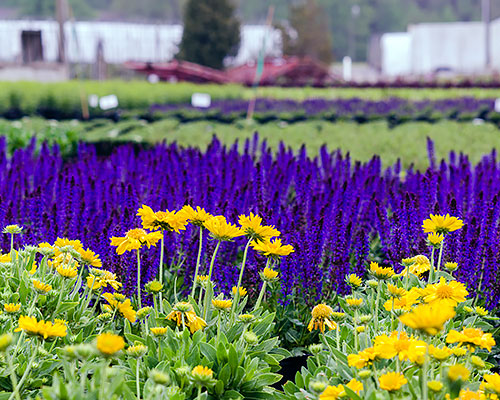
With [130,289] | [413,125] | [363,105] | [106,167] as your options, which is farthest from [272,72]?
[130,289]

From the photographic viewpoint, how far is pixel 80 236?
314 centimetres

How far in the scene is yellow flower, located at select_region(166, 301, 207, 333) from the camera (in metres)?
1.99

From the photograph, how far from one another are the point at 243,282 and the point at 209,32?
35878mm

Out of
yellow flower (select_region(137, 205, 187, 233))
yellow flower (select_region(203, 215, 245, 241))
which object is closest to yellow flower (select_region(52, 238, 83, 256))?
yellow flower (select_region(137, 205, 187, 233))

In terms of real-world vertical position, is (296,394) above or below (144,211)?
below

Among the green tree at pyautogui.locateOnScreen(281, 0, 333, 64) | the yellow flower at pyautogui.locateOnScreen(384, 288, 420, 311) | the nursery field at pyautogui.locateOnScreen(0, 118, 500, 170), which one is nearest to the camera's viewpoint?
the yellow flower at pyautogui.locateOnScreen(384, 288, 420, 311)

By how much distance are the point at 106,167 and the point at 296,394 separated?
3.24 meters

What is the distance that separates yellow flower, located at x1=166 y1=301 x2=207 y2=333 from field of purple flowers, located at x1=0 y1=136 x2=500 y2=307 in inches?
28.2

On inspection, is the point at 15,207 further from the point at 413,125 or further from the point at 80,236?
the point at 413,125

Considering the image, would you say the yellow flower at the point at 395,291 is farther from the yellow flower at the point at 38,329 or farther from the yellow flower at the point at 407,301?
the yellow flower at the point at 38,329

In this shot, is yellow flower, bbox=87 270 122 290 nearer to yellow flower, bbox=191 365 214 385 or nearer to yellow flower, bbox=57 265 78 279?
yellow flower, bbox=57 265 78 279

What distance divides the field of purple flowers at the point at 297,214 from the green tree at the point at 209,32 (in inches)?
1342

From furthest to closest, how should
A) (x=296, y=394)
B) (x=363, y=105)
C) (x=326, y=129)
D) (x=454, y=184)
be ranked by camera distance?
(x=363, y=105), (x=326, y=129), (x=454, y=184), (x=296, y=394)

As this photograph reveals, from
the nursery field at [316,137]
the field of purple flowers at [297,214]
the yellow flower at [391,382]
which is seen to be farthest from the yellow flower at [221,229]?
the nursery field at [316,137]
